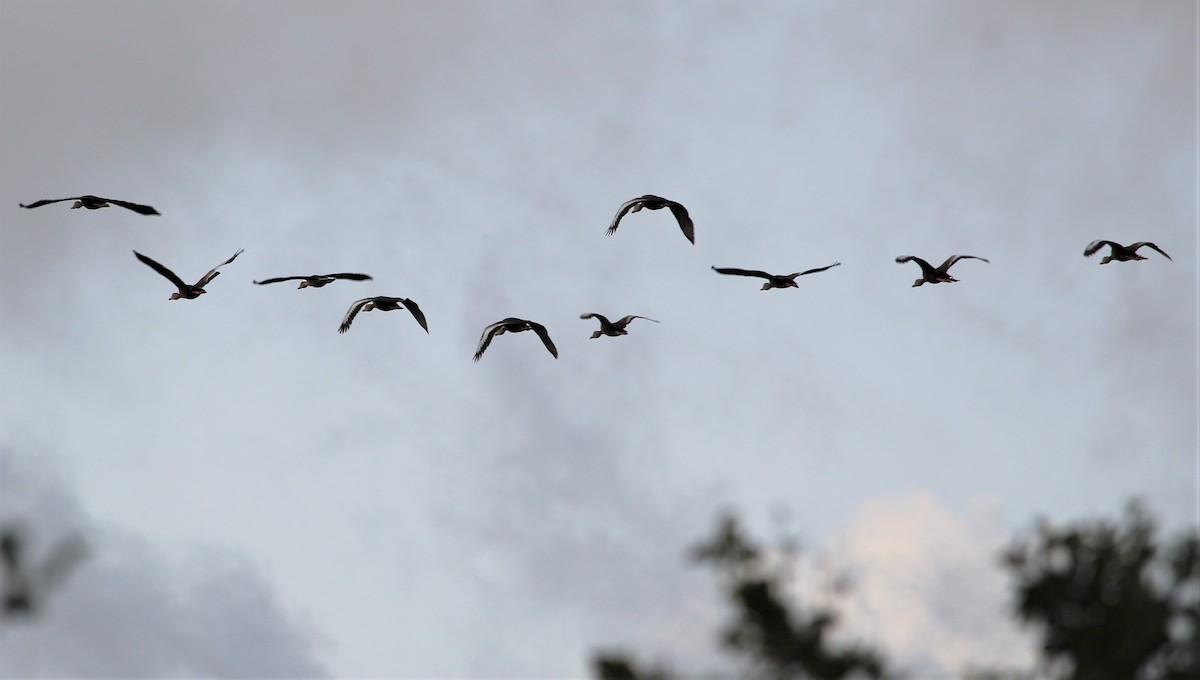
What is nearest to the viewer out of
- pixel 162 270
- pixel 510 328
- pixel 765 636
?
pixel 765 636

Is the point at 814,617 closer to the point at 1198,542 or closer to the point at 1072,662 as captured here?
the point at 1072,662

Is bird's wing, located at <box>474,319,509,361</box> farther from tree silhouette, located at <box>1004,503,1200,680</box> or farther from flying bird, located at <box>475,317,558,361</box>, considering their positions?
tree silhouette, located at <box>1004,503,1200,680</box>

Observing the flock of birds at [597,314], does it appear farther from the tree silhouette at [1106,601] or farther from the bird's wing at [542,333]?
the tree silhouette at [1106,601]

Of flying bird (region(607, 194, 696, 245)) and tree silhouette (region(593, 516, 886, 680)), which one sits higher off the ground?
flying bird (region(607, 194, 696, 245))

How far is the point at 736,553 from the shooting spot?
28938 mm

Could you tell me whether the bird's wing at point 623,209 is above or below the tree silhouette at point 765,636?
above

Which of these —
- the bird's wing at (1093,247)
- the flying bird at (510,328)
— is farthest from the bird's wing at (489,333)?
the bird's wing at (1093,247)

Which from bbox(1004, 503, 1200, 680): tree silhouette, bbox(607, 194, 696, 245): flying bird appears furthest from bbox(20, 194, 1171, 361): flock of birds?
bbox(1004, 503, 1200, 680): tree silhouette

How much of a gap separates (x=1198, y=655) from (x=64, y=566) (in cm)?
2234

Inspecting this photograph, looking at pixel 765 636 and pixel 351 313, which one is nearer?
pixel 765 636

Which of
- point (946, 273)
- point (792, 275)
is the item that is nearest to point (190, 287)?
point (792, 275)

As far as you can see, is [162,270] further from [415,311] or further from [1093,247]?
[1093,247]

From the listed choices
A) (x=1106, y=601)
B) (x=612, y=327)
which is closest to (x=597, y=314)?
(x=612, y=327)

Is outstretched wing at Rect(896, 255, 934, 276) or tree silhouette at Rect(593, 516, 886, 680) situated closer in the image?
tree silhouette at Rect(593, 516, 886, 680)
